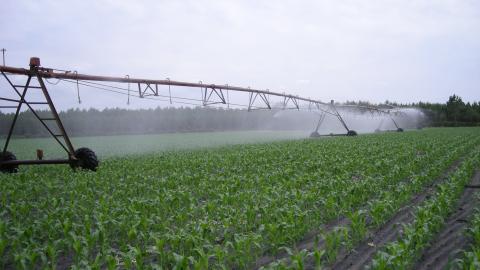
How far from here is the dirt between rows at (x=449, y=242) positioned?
4.52 m

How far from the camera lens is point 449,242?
5137mm

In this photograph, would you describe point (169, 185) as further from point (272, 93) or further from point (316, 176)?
point (272, 93)

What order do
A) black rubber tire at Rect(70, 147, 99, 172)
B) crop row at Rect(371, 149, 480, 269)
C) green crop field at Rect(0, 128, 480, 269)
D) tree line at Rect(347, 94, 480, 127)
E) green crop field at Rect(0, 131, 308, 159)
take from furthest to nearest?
tree line at Rect(347, 94, 480, 127), green crop field at Rect(0, 131, 308, 159), black rubber tire at Rect(70, 147, 99, 172), green crop field at Rect(0, 128, 480, 269), crop row at Rect(371, 149, 480, 269)

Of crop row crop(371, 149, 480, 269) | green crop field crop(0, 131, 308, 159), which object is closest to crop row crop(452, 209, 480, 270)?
crop row crop(371, 149, 480, 269)

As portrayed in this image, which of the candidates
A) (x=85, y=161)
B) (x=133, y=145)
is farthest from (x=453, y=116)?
(x=85, y=161)

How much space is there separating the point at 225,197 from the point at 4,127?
5407 cm

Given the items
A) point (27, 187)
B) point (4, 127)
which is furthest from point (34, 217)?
point (4, 127)

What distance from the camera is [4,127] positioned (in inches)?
2010

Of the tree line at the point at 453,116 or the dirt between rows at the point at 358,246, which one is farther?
the tree line at the point at 453,116

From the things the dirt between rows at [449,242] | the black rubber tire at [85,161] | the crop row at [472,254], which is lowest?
the dirt between rows at [449,242]

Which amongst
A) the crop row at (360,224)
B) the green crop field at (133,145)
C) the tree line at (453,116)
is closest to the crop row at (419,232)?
the crop row at (360,224)

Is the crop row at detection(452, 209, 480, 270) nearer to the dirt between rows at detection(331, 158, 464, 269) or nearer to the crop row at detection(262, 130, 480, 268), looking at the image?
the dirt between rows at detection(331, 158, 464, 269)

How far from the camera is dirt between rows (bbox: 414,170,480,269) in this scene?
14.8 ft

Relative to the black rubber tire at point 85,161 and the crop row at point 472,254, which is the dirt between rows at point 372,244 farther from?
the black rubber tire at point 85,161
